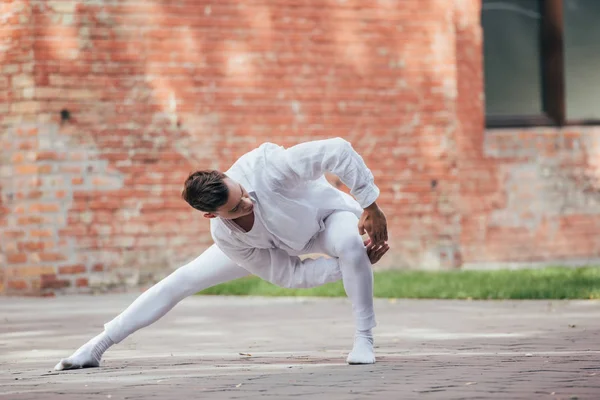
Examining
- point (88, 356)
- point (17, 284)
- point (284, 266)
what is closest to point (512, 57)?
point (17, 284)

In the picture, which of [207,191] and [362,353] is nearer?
[207,191]

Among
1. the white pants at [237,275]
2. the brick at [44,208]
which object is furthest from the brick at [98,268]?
the white pants at [237,275]

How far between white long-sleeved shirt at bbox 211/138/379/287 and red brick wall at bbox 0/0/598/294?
6.38 metres

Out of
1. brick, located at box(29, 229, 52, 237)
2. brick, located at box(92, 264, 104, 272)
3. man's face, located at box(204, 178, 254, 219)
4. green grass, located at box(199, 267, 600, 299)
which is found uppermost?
man's face, located at box(204, 178, 254, 219)

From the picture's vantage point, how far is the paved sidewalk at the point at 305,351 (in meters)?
5.09

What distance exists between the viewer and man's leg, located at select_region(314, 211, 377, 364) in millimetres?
6016

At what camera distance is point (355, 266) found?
602 centimetres

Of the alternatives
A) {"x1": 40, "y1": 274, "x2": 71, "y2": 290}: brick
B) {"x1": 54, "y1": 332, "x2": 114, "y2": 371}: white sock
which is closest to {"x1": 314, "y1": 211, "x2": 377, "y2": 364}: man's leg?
{"x1": 54, "y1": 332, "x2": 114, "y2": 371}: white sock

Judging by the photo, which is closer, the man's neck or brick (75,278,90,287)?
the man's neck

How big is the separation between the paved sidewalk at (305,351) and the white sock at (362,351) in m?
0.06

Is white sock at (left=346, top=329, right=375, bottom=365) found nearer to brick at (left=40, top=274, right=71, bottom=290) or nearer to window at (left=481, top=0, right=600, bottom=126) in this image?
brick at (left=40, top=274, right=71, bottom=290)

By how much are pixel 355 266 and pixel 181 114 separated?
701 centimetres

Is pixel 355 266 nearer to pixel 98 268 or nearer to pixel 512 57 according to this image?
pixel 98 268

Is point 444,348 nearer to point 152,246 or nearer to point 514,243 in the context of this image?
point 152,246
